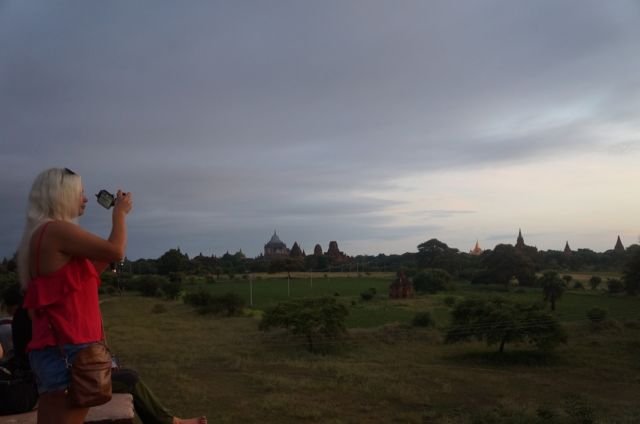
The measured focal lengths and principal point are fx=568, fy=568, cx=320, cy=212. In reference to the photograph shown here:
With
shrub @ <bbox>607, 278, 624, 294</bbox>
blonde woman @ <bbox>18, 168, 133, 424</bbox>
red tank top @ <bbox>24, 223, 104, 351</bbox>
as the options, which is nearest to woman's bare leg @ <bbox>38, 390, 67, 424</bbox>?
blonde woman @ <bbox>18, 168, 133, 424</bbox>

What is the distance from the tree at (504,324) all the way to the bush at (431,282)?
28273 millimetres

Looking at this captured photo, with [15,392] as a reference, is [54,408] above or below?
above

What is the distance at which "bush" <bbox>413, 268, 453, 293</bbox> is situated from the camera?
169 feet

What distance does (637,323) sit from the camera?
27453 millimetres

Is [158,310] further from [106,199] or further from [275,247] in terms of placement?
[275,247]

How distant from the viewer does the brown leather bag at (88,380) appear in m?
2.14

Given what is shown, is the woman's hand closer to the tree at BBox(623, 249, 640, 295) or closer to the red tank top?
the red tank top

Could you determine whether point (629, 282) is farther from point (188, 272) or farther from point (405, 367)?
point (188, 272)

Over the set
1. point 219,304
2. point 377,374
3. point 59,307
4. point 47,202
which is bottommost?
point 377,374

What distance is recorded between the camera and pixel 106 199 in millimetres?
2447

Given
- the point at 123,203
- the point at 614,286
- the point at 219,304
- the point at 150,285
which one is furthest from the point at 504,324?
the point at 150,285

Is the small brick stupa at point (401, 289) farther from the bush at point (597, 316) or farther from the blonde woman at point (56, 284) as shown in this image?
the blonde woman at point (56, 284)

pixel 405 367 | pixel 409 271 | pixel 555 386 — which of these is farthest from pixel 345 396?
pixel 409 271

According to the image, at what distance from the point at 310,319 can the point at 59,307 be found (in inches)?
804
